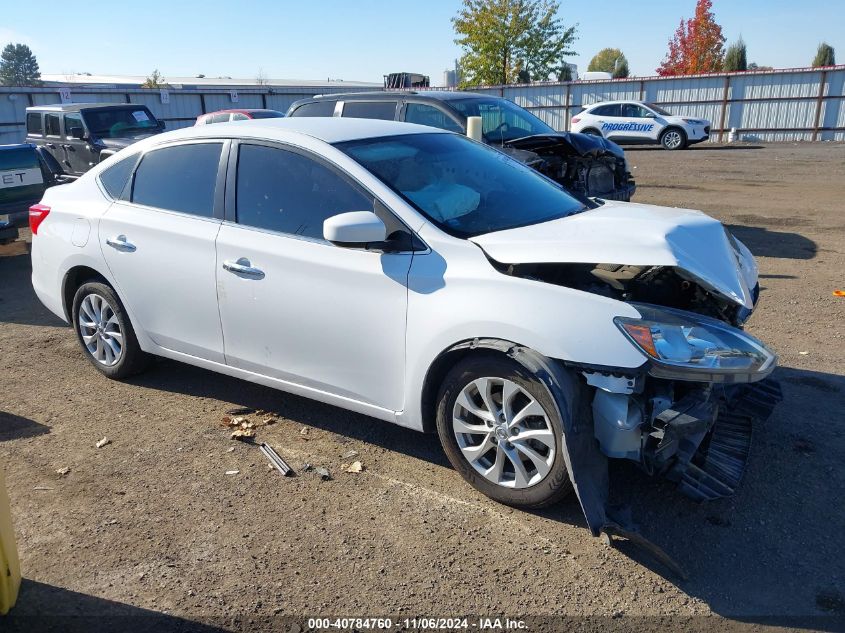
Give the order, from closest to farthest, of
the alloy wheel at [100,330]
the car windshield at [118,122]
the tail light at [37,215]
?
the alloy wheel at [100,330]
the tail light at [37,215]
the car windshield at [118,122]

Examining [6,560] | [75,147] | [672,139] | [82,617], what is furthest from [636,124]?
[6,560]

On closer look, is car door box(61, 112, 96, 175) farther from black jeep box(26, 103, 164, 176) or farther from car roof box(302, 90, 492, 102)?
car roof box(302, 90, 492, 102)

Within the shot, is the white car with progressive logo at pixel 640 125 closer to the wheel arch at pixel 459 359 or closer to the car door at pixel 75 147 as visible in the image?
the car door at pixel 75 147

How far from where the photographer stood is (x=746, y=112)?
29.0 metres

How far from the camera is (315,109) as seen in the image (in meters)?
10.1

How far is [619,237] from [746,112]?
95.3 ft

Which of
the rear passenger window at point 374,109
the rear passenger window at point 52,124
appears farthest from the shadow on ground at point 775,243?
the rear passenger window at point 52,124

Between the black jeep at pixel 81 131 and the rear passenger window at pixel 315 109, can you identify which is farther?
the black jeep at pixel 81 131

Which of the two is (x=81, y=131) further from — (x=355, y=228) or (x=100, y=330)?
(x=355, y=228)

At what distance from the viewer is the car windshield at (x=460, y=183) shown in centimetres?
396

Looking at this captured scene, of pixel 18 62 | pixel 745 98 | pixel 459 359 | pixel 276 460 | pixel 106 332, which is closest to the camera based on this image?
pixel 459 359

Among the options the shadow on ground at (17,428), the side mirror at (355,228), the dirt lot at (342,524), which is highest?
the side mirror at (355,228)

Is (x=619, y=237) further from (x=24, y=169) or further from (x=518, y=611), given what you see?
(x=24, y=169)

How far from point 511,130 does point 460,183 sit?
5.67 m
